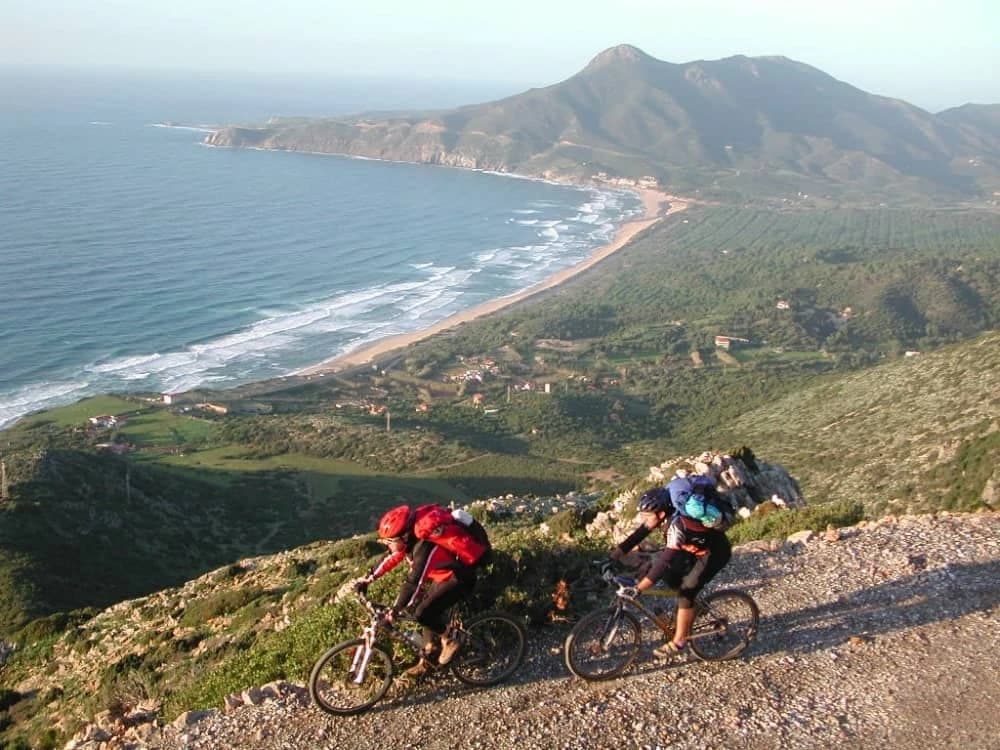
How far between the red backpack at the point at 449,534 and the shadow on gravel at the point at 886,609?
3561mm

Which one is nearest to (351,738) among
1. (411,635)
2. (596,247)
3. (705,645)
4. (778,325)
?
(411,635)

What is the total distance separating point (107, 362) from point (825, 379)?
199ft

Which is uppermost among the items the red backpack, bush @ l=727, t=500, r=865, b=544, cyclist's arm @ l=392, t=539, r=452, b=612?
the red backpack

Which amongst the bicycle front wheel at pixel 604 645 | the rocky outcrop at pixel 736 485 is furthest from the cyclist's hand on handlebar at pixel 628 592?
the rocky outcrop at pixel 736 485

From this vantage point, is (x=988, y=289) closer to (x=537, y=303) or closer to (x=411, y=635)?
(x=537, y=303)

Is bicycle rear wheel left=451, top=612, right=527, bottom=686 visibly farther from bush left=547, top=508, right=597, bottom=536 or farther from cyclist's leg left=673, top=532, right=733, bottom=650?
bush left=547, top=508, right=597, bottom=536

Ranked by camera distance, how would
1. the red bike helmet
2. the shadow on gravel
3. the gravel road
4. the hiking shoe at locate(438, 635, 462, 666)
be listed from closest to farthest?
the red bike helmet → the gravel road → the hiking shoe at locate(438, 635, 462, 666) → the shadow on gravel

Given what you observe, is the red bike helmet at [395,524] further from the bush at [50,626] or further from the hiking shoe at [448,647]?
the bush at [50,626]

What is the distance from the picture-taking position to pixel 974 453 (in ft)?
93.2

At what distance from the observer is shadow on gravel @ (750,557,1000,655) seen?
10.1 meters

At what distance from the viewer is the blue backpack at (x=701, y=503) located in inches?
336

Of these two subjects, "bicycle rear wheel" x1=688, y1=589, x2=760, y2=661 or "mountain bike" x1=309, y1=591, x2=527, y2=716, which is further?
"bicycle rear wheel" x1=688, y1=589, x2=760, y2=661

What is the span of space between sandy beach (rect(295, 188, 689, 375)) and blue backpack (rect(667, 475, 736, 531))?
69.3 metres

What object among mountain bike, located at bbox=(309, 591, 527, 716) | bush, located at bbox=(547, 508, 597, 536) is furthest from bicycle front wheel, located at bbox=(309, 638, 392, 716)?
bush, located at bbox=(547, 508, 597, 536)
